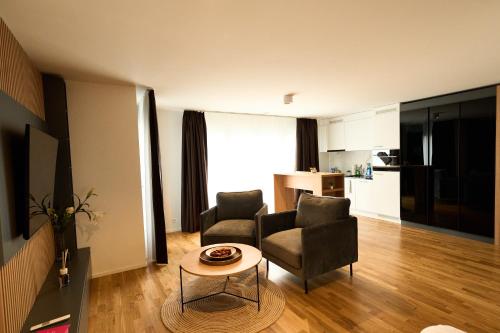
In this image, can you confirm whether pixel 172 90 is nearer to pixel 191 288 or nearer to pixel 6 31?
pixel 6 31

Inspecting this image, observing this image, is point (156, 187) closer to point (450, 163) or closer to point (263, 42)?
point (263, 42)

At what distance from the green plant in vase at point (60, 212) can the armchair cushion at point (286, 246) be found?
192cm

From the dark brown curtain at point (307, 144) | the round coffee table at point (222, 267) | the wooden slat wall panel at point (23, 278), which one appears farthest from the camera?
the dark brown curtain at point (307, 144)

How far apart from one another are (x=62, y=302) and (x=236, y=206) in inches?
88.1

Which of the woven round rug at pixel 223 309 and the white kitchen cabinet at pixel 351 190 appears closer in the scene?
the woven round rug at pixel 223 309

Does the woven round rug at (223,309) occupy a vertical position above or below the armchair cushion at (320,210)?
below

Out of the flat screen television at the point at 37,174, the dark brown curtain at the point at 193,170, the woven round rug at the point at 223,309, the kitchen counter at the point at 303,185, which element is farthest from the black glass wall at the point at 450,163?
the flat screen television at the point at 37,174

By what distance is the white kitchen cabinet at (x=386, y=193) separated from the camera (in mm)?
4938

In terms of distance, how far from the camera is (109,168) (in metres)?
3.12

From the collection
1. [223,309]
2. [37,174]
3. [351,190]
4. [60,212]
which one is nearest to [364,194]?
[351,190]

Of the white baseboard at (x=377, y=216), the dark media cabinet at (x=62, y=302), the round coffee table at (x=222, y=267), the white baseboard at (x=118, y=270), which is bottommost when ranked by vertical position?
the white baseboard at (x=118, y=270)

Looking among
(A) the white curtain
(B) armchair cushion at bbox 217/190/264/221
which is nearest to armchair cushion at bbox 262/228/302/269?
(B) armchair cushion at bbox 217/190/264/221

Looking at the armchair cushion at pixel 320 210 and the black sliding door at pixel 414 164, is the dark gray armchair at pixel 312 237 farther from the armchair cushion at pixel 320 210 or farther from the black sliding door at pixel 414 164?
the black sliding door at pixel 414 164

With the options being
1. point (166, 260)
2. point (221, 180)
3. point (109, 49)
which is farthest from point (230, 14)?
point (221, 180)
